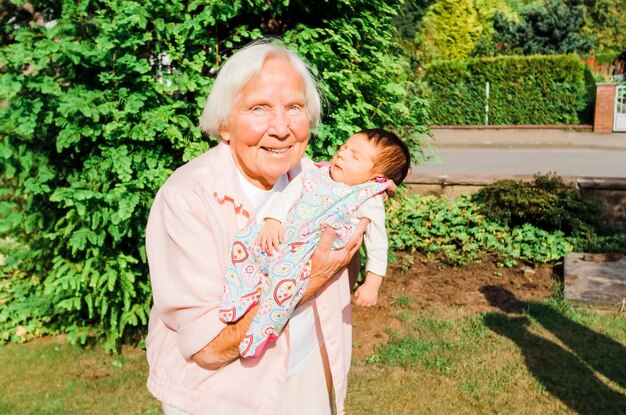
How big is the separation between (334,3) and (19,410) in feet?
13.5

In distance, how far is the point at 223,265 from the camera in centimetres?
198

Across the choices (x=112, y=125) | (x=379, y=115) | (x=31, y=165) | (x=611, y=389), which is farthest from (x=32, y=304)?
(x=611, y=389)

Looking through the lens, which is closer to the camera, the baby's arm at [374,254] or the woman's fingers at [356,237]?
the woman's fingers at [356,237]

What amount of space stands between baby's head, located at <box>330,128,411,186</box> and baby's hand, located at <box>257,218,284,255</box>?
0.54 meters

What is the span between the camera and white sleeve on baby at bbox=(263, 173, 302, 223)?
7.05ft

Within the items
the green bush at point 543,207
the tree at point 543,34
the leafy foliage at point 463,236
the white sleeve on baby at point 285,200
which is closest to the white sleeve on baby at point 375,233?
the white sleeve on baby at point 285,200

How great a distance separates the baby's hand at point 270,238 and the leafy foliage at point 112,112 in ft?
8.25

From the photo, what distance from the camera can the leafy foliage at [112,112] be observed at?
425 centimetres

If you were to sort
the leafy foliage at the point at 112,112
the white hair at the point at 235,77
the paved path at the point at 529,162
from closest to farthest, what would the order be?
1. the white hair at the point at 235,77
2. the leafy foliage at the point at 112,112
3. the paved path at the point at 529,162

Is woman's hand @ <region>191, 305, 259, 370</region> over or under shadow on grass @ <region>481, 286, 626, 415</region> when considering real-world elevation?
over

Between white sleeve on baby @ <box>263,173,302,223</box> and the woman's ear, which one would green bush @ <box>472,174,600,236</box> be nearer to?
white sleeve on baby @ <box>263,173,302,223</box>

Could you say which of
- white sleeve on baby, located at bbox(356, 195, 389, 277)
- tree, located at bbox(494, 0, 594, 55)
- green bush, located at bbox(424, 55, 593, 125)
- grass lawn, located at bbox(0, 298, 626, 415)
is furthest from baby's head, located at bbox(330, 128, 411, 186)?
tree, located at bbox(494, 0, 594, 55)

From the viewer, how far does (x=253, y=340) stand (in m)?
1.96

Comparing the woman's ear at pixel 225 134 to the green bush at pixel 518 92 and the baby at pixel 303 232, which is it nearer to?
the baby at pixel 303 232
